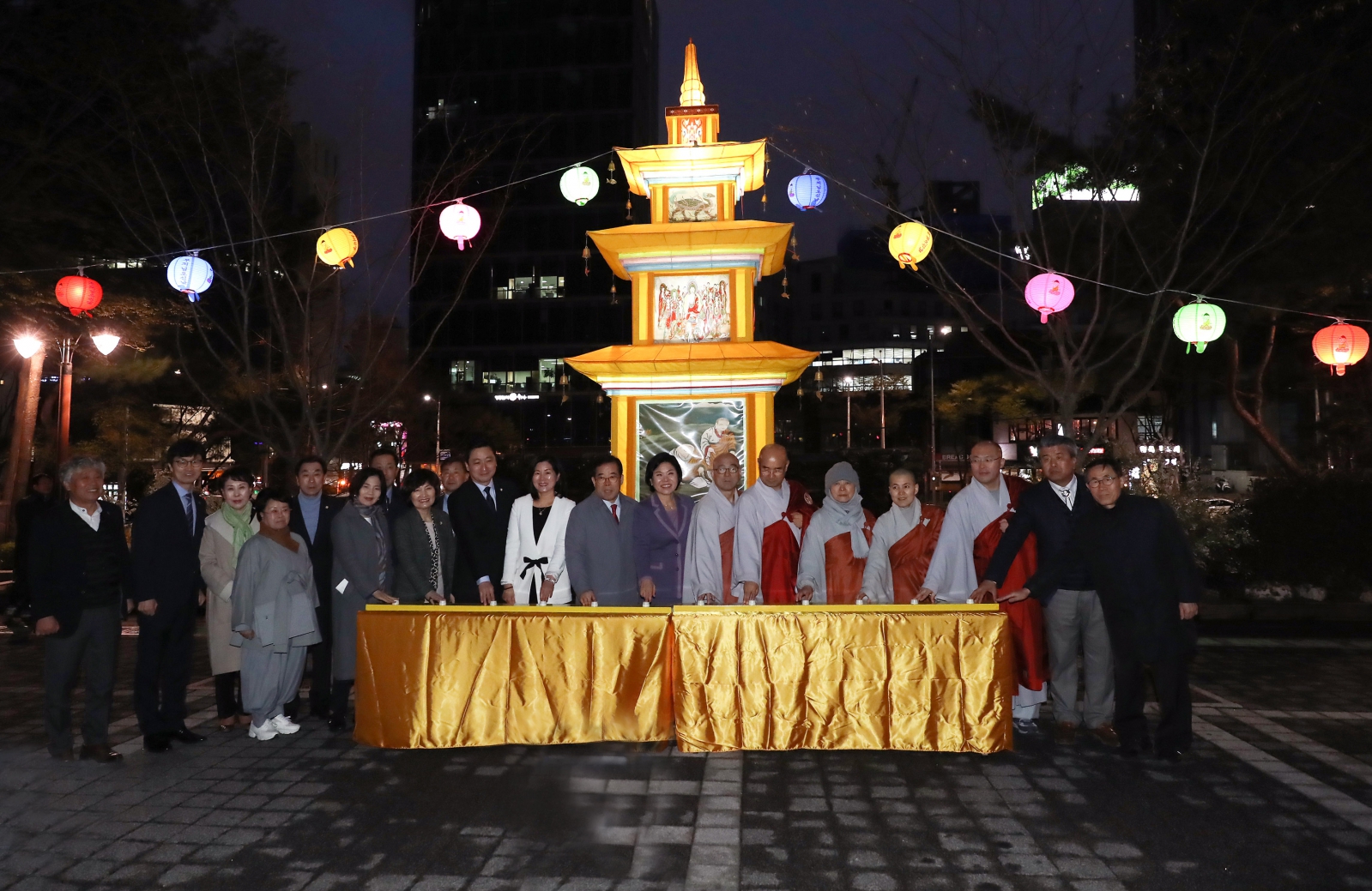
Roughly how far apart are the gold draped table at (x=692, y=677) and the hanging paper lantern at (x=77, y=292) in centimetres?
817

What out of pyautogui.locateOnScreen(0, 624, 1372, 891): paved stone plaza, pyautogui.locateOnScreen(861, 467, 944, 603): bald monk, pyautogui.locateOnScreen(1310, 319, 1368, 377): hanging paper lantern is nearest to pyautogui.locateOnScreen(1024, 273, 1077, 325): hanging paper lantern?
pyautogui.locateOnScreen(1310, 319, 1368, 377): hanging paper lantern

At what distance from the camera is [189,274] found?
10.5 m

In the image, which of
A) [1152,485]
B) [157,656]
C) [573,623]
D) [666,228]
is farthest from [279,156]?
[1152,485]

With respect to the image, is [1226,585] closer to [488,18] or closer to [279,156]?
[279,156]

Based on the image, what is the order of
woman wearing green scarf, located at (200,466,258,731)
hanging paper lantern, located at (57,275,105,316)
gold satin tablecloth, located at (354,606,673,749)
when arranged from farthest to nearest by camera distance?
hanging paper lantern, located at (57,275,105,316) < woman wearing green scarf, located at (200,466,258,731) < gold satin tablecloth, located at (354,606,673,749)

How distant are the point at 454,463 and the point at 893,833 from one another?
4.44 metres

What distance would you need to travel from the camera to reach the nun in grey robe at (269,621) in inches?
232

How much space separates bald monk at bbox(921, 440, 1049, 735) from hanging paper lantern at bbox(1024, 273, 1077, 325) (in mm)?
5583

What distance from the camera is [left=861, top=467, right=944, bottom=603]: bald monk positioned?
6262mm

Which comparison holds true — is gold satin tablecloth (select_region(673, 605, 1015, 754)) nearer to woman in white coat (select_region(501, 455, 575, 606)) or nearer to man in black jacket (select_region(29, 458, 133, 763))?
woman in white coat (select_region(501, 455, 575, 606))

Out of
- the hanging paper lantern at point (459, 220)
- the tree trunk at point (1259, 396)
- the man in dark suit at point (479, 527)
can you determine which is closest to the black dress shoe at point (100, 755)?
the man in dark suit at point (479, 527)

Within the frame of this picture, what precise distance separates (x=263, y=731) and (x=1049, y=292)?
30.7 ft

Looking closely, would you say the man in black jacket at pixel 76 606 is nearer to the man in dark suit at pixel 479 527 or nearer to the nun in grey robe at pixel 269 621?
the nun in grey robe at pixel 269 621

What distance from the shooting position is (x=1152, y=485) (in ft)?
44.8
